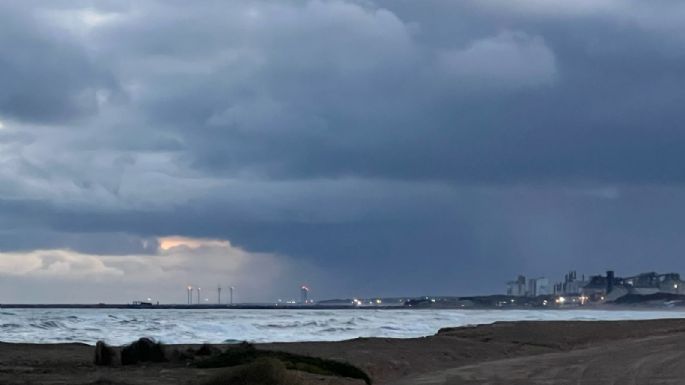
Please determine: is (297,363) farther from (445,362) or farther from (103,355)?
(445,362)

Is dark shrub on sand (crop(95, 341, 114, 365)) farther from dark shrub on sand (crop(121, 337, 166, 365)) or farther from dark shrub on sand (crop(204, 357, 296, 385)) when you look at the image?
dark shrub on sand (crop(204, 357, 296, 385))

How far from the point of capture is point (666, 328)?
1986 inches

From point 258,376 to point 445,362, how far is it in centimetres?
1108

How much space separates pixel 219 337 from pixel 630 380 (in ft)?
99.4

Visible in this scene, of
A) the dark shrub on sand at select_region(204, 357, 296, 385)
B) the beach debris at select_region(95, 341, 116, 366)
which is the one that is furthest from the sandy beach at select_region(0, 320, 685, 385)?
the dark shrub on sand at select_region(204, 357, 296, 385)

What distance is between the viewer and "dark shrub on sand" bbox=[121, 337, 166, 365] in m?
23.5

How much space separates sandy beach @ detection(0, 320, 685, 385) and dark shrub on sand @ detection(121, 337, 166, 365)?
29 cm

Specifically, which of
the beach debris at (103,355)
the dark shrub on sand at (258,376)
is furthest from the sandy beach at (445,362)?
the dark shrub on sand at (258,376)

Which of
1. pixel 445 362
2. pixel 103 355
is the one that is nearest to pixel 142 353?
pixel 103 355

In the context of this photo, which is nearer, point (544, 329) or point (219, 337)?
point (544, 329)

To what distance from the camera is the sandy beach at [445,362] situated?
20.6 m

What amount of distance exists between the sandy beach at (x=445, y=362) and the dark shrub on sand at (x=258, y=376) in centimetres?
46

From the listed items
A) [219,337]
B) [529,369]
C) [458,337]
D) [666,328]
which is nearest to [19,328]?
[219,337]

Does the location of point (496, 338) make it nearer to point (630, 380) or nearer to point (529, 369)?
point (529, 369)
